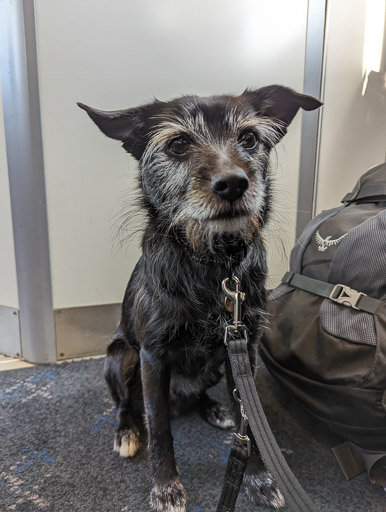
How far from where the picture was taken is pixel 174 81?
1496 mm

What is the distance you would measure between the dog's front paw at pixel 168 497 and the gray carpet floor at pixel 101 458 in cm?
3

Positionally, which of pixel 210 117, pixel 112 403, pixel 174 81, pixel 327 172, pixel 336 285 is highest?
pixel 174 81

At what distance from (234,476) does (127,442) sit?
0.51 metres

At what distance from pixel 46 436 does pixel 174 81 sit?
1.49m

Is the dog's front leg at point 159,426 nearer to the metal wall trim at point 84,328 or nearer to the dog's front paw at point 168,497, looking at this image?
the dog's front paw at point 168,497

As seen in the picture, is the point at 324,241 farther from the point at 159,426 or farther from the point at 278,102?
the point at 159,426

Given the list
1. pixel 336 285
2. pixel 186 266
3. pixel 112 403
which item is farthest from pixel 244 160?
pixel 112 403

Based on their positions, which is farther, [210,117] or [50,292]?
[50,292]

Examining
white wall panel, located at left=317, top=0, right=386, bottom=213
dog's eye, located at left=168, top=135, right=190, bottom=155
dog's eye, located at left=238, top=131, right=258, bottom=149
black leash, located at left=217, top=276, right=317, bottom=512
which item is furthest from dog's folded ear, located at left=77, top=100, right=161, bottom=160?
white wall panel, located at left=317, top=0, right=386, bottom=213

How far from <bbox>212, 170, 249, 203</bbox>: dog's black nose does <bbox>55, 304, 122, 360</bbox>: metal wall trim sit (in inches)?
42.7

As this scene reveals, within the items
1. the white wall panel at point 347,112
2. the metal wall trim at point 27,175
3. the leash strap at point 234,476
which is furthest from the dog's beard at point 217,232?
the white wall panel at point 347,112

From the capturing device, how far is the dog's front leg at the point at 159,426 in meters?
0.89

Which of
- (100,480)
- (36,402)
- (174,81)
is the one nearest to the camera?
(100,480)

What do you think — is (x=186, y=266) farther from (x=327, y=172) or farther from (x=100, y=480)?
(x=327, y=172)
